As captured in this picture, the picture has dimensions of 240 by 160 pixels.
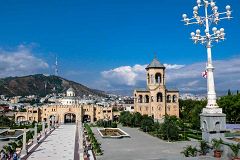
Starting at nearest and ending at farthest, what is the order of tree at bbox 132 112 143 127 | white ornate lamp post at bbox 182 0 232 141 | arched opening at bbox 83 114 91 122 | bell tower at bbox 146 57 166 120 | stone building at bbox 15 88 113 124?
white ornate lamp post at bbox 182 0 232 141, tree at bbox 132 112 143 127, bell tower at bbox 146 57 166 120, stone building at bbox 15 88 113 124, arched opening at bbox 83 114 91 122

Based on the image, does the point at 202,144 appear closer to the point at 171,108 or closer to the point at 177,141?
the point at 177,141

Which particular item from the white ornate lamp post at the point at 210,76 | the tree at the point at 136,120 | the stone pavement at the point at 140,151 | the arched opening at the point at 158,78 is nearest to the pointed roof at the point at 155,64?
the arched opening at the point at 158,78

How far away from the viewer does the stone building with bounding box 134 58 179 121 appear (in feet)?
231

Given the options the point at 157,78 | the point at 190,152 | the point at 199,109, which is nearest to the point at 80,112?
the point at 157,78

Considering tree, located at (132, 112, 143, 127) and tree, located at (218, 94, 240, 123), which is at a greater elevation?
tree, located at (218, 94, 240, 123)

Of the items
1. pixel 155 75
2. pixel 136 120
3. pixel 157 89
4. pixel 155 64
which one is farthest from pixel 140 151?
pixel 155 64

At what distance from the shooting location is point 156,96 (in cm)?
7062

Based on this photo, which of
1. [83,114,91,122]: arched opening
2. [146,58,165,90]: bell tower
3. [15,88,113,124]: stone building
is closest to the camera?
[146,58,165,90]: bell tower

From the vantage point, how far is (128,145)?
36188 mm

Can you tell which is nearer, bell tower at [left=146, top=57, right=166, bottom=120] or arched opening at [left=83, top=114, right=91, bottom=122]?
bell tower at [left=146, top=57, right=166, bottom=120]

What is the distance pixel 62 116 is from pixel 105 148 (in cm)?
5063

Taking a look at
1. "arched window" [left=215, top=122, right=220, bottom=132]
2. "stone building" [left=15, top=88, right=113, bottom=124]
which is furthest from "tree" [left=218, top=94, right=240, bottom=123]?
"arched window" [left=215, top=122, right=220, bottom=132]

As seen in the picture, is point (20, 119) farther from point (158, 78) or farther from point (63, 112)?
point (158, 78)

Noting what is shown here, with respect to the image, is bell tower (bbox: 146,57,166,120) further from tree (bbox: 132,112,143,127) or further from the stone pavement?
the stone pavement
